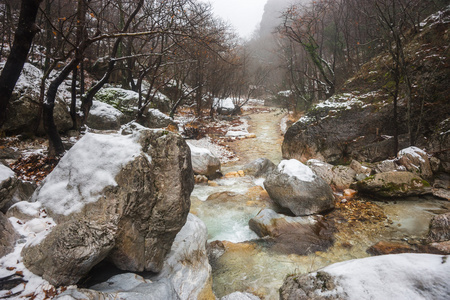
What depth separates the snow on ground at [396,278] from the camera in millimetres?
1625

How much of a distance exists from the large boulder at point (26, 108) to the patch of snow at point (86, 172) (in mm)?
4792

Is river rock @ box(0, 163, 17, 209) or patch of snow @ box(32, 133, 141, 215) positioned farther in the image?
patch of snow @ box(32, 133, 141, 215)

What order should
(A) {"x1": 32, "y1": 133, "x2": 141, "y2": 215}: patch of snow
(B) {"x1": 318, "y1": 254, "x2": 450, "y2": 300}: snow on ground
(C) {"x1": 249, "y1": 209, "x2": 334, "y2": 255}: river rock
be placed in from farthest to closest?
(C) {"x1": 249, "y1": 209, "x2": 334, "y2": 255}: river rock, (A) {"x1": 32, "y1": 133, "x2": 141, "y2": 215}: patch of snow, (B) {"x1": 318, "y1": 254, "x2": 450, "y2": 300}: snow on ground

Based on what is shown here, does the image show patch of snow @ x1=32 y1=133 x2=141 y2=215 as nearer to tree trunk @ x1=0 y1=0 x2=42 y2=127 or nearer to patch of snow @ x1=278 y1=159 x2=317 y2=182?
tree trunk @ x1=0 y1=0 x2=42 y2=127

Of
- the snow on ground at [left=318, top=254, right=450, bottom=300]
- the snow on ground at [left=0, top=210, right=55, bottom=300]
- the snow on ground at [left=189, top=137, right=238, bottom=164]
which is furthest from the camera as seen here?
the snow on ground at [left=189, top=137, right=238, bottom=164]

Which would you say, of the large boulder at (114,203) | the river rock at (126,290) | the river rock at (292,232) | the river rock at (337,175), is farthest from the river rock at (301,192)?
the river rock at (126,290)

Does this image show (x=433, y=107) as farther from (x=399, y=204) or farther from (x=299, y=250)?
(x=299, y=250)

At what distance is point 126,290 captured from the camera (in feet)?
7.30

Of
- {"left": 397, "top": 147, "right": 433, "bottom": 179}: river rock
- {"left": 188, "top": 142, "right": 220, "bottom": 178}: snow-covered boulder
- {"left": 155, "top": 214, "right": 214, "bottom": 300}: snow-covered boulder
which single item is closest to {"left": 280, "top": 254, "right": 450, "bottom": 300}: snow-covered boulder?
{"left": 155, "top": 214, "right": 214, "bottom": 300}: snow-covered boulder

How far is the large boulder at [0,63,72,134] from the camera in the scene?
21.0ft

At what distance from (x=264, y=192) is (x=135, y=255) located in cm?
461

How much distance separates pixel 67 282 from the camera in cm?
204

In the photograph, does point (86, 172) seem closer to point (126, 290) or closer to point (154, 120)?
point (126, 290)

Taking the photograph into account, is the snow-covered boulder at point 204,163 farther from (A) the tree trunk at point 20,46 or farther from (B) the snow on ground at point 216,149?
(A) the tree trunk at point 20,46
